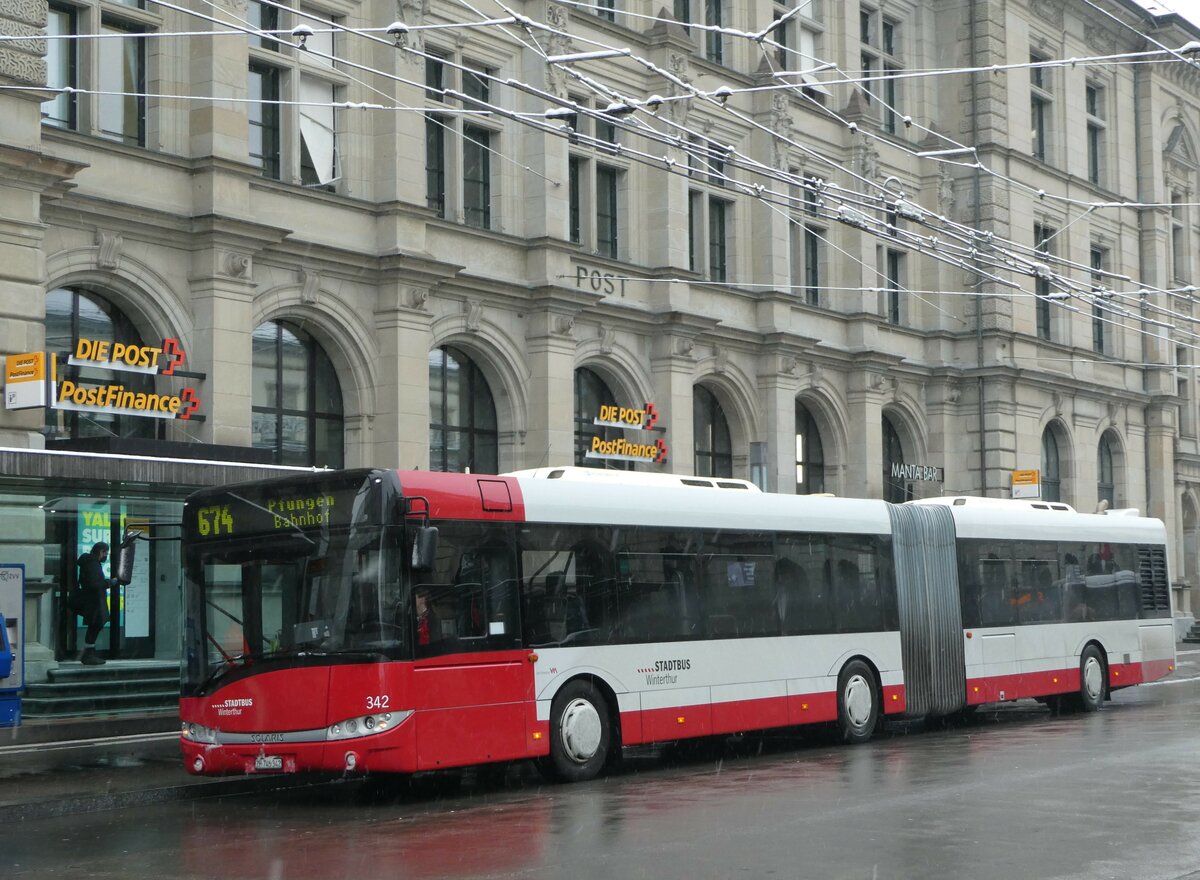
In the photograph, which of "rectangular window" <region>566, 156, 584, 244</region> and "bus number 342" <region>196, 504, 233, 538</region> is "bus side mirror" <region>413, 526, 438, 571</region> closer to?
"bus number 342" <region>196, 504, 233, 538</region>

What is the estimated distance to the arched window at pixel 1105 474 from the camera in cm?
4944

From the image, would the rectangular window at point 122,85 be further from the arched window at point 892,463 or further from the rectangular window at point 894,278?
the arched window at point 892,463

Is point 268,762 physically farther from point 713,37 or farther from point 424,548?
point 713,37

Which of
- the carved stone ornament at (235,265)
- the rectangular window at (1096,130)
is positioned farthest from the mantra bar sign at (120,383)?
Answer: the rectangular window at (1096,130)

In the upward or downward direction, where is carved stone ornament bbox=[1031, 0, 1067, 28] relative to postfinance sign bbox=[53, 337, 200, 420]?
upward

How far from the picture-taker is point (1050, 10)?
46500mm

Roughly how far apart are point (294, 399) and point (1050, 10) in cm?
2825

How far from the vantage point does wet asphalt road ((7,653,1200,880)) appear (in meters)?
10.5

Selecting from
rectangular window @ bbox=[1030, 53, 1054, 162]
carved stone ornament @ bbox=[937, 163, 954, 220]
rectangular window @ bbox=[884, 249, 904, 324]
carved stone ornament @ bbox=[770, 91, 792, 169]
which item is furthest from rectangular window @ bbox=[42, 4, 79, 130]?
rectangular window @ bbox=[1030, 53, 1054, 162]

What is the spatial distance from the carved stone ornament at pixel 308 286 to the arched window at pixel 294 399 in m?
0.71

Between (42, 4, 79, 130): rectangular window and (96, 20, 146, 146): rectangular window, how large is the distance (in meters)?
0.37

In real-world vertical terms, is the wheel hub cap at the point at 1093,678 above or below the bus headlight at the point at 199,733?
below

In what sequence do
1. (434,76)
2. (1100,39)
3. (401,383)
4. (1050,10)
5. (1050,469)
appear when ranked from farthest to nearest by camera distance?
(1100,39)
(1050,469)
(1050,10)
(434,76)
(401,383)

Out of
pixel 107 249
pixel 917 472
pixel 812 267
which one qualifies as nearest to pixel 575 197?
pixel 812 267
